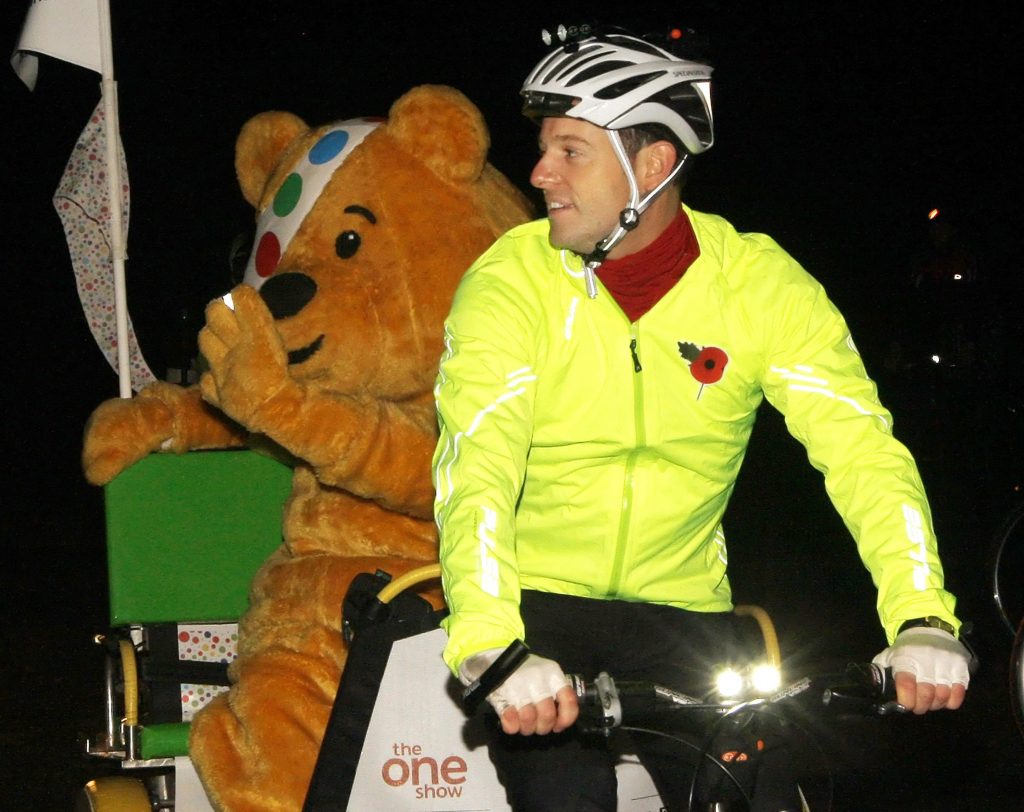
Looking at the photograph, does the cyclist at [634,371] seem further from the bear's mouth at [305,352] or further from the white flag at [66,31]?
the white flag at [66,31]

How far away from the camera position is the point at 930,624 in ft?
9.46

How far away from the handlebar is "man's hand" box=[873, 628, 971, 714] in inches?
0.9

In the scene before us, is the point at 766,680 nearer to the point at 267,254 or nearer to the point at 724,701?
the point at 724,701

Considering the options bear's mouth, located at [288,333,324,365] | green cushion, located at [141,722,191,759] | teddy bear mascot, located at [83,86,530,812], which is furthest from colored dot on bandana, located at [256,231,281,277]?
green cushion, located at [141,722,191,759]

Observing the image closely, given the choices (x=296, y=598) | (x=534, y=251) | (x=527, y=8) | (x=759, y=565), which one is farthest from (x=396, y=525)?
(x=527, y=8)

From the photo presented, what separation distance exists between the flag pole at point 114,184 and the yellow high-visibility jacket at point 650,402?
2.03 metres

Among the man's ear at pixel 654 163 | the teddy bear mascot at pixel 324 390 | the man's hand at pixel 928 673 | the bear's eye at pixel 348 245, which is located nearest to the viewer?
the man's hand at pixel 928 673

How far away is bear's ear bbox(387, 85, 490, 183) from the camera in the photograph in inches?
189

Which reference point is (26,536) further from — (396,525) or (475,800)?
(475,800)

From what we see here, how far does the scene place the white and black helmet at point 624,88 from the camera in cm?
332

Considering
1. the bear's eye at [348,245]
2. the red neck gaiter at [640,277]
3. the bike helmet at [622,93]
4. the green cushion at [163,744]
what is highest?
the bear's eye at [348,245]

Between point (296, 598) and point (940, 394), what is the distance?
7666 mm

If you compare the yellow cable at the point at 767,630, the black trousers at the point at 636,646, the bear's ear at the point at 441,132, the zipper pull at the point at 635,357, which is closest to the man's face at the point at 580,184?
the zipper pull at the point at 635,357

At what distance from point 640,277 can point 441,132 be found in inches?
62.5
